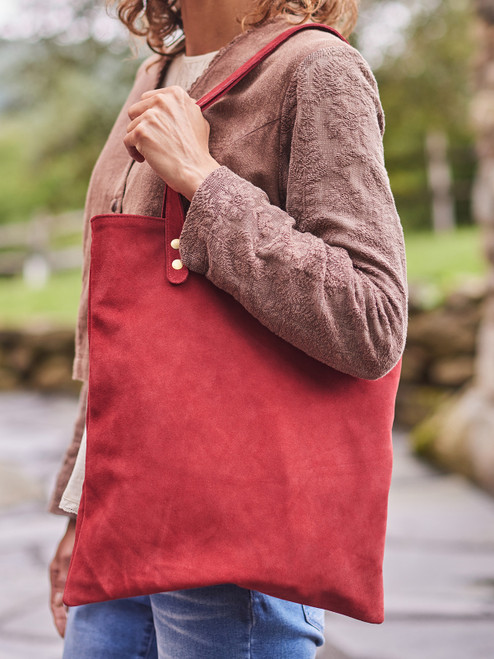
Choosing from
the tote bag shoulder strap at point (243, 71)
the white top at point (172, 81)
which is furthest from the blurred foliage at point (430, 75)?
the tote bag shoulder strap at point (243, 71)

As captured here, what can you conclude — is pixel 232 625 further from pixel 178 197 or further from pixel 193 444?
pixel 178 197

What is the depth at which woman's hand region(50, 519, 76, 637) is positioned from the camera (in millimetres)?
1302

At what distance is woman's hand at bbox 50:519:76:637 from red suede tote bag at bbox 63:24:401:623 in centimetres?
39

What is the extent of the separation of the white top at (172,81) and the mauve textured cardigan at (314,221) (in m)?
0.22

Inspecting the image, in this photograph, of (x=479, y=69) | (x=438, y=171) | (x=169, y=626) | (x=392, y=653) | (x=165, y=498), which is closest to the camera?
(x=165, y=498)

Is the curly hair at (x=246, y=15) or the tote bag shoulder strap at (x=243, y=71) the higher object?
the curly hair at (x=246, y=15)

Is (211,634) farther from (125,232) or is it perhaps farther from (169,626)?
(125,232)

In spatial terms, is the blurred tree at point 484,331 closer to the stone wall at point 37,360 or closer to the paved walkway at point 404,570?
the paved walkway at point 404,570

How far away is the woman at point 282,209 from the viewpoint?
2.92 ft

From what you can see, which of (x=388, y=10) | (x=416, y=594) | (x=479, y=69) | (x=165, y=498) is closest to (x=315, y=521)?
(x=165, y=498)

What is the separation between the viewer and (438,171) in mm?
10383

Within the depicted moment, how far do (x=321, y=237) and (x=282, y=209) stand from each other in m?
0.08

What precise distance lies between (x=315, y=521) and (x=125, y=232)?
418 millimetres

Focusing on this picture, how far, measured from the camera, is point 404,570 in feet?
10.3
